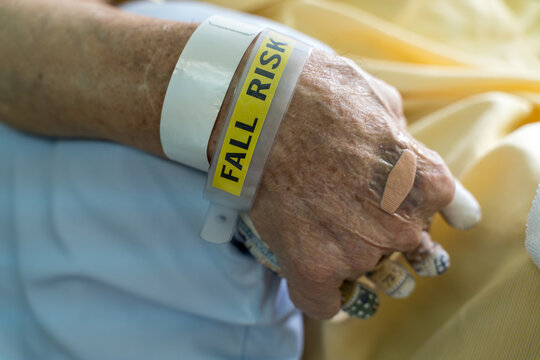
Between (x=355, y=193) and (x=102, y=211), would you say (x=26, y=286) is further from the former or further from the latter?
(x=355, y=193)

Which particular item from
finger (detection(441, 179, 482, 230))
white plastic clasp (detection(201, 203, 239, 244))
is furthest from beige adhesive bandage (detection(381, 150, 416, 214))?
white plastic clasp (detection(201, 203, 239, 244))

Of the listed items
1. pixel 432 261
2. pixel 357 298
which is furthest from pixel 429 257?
pixel 357 298

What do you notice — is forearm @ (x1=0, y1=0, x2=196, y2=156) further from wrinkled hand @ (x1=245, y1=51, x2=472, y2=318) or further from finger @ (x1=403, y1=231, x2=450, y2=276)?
finger @ (x1=403, y1=231, x2=450, y2=276)

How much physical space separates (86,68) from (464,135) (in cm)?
78

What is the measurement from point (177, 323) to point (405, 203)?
47 cm

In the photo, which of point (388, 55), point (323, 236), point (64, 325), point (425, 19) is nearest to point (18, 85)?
point (64, 325)

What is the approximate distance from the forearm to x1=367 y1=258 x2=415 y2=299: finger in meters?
0.44

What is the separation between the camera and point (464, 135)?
3.00 ft

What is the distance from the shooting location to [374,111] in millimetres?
652

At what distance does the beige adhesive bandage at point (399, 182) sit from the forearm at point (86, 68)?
38cm

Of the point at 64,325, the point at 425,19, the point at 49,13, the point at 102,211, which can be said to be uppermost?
the point at 425,19

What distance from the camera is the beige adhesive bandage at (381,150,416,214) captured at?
0.61 metres

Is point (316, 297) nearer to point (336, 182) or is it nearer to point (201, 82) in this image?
point (336, 182)

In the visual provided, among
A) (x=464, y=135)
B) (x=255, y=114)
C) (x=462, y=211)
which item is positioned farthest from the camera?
(x=464, y=135)
